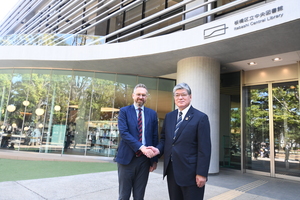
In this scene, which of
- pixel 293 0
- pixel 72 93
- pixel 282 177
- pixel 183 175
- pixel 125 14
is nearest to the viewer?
pixel 183 175

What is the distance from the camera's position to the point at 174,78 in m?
11.1

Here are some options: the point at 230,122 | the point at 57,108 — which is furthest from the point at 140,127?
the point at 57,108

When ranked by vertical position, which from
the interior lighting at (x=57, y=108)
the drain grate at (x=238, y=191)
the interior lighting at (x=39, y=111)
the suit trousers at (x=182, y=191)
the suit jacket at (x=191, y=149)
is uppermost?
the interior lighting at (x=57, y=108)

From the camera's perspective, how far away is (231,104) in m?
8.92

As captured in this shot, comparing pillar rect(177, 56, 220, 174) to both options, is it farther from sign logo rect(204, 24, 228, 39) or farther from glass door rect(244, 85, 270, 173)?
glass door rect(244, 85, 270, 173)

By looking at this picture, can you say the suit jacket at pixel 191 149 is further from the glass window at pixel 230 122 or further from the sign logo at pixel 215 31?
the glass window at pixel 230 122

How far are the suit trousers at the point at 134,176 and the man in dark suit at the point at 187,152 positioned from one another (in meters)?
0.29

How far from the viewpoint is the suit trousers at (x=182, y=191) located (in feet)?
7.40

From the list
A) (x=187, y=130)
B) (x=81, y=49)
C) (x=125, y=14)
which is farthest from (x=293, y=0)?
(x=125, y=14)

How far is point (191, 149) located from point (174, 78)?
896 centimetres

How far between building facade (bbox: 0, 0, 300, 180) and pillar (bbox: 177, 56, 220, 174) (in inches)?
1.3

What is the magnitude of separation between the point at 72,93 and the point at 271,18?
8.95 metres

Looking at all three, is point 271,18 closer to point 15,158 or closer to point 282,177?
point 282,177

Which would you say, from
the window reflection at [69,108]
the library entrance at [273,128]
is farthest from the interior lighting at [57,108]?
the library entrance at [273,128]
